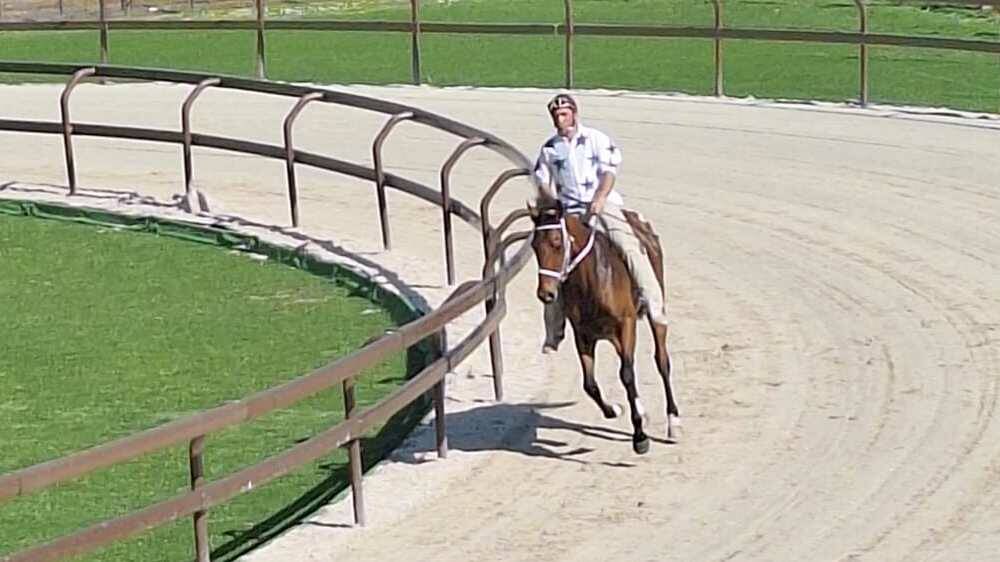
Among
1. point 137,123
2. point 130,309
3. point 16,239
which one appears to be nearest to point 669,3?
point 137,123

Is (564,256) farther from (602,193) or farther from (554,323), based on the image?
(554,323)

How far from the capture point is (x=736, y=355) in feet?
44.0

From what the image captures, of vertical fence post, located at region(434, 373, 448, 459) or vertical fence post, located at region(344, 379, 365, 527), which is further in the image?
vertical fence post, located at region(434, 373, 448, 459)

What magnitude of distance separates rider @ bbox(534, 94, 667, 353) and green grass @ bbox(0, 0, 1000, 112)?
45.5ft

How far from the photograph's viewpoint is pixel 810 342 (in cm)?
1359

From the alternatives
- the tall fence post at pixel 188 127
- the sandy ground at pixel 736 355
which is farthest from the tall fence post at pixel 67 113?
the tall fence post at pixel 188 127

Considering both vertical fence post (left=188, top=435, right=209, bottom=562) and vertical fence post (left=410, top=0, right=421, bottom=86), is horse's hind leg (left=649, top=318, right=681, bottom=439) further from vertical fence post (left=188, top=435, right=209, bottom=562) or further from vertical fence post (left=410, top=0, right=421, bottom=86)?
vertical fence post (left=410, top=0, right=421, bottom=86)

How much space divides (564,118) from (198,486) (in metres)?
3.11

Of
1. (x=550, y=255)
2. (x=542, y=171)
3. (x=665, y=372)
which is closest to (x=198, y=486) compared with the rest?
(x=550, y=255)

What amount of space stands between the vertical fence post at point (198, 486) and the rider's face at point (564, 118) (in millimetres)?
2948

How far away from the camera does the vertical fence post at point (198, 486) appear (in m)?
8.91

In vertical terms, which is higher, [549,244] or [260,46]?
[549,244]

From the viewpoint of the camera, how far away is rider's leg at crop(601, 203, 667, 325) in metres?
11.1

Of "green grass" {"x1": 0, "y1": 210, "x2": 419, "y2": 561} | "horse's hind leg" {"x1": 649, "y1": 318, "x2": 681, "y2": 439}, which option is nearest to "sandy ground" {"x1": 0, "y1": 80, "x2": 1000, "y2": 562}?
"horse's hind leg" {"x1": 649, "y1": 318, "x2": 681, "y2": 439}
